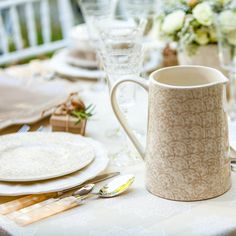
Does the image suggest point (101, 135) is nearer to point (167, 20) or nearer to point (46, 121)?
point (46, 121)

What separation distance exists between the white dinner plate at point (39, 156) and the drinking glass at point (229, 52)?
1.44ft

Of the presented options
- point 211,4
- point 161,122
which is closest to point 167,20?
point 211,4

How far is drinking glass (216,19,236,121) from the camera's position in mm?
1446

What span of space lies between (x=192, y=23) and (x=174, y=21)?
0.16 feet

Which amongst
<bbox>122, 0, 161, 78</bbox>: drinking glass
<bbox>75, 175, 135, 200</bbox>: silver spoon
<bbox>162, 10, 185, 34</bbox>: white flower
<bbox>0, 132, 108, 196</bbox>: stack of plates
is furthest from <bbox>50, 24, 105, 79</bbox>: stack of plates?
<bbox>75, 175, 135, 200</bbox>: silver spoon

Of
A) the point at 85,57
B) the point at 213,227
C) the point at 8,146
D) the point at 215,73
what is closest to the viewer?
the point at 213,227

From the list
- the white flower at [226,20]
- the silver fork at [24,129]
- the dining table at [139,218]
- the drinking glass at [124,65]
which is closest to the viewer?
the dining table at [139,218]

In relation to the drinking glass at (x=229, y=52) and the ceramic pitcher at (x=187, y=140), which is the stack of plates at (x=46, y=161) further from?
the drinking glass at (x=229, y=52)

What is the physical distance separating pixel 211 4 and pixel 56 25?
331 centimetres

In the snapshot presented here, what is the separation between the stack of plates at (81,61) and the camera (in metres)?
1.74

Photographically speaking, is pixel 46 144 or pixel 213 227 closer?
pixel 213 227

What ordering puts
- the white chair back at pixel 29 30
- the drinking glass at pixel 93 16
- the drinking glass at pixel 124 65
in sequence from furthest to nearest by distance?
the white chair back at pixel 29 30, the drinking glass at pixel 93 16, the drinking glass at pixel 124 65

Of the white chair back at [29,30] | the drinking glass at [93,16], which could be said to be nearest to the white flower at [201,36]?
the drinking glass at [93,16]

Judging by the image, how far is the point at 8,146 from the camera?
1179 millimetres
